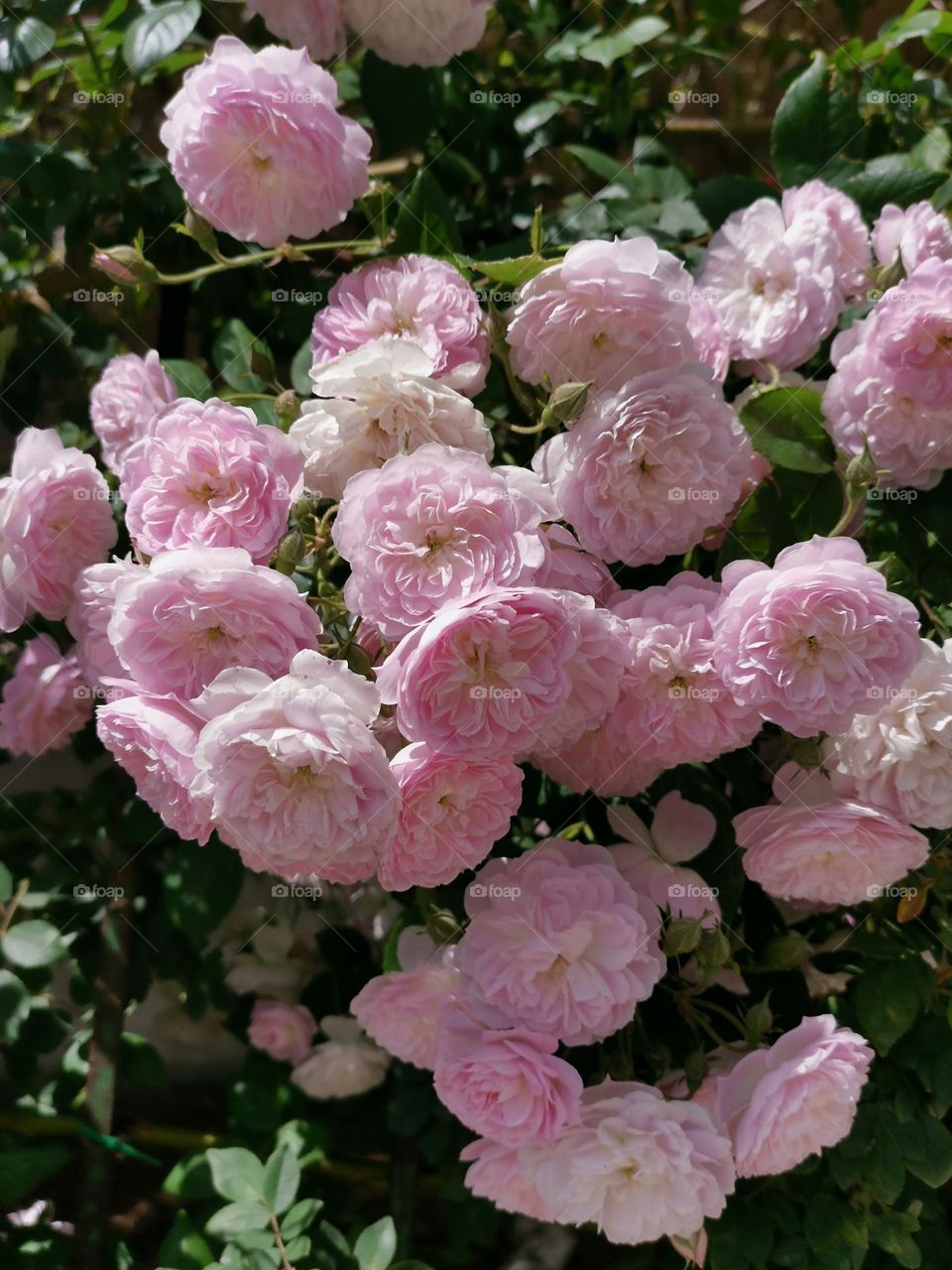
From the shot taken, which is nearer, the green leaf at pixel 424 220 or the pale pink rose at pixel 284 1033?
the green leaf at pixel 424 220

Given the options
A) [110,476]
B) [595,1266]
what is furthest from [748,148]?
[595,1266]

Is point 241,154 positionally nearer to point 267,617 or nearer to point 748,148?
point 267,617

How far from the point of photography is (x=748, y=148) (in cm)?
148

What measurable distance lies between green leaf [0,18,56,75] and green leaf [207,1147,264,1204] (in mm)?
979

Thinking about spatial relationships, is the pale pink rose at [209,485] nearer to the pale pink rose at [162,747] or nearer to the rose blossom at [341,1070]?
the pale pink rose at [162,747]

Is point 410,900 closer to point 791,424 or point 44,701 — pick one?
point 44,701

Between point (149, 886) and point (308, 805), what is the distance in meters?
0.66

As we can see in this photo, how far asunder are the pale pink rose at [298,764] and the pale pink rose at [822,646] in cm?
23

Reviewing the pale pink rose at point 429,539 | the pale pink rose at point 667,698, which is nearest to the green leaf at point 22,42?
the pale pink rose at point 429,539

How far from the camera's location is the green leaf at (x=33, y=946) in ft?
3.42

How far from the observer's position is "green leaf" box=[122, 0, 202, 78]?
989 millimetres

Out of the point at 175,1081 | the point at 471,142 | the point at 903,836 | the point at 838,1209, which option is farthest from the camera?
the point at 175,1081

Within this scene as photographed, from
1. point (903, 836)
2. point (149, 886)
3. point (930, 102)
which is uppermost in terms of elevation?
point (930, 102)

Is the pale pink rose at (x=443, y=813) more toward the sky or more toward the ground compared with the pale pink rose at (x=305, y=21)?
more toward the ground
